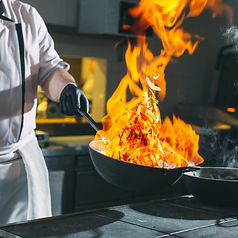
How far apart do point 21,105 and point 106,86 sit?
1.72 metres

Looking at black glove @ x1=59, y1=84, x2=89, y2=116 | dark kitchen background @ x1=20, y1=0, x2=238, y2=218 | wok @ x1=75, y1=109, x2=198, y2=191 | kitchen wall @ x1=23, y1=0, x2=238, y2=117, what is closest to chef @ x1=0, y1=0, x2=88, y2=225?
black glove @ x1=59, y1=84, x2=89, y2=116

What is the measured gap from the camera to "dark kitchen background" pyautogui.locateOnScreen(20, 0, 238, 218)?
260 centimetres

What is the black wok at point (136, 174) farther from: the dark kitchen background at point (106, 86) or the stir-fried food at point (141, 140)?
the dark kitchen background at point (106, 86)

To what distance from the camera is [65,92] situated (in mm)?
1328

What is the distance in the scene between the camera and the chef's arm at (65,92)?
1287 mm

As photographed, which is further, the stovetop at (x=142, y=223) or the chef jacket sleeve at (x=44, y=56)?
the chef jacket sleeve at (x=44, y=56)

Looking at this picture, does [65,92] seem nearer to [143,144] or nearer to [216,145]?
[143,144]

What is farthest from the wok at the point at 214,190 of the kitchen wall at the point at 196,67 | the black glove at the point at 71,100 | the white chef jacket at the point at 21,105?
the kitchen wall at the point at 196,67

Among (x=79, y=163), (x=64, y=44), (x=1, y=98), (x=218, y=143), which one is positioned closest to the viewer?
(x=1, y=98)

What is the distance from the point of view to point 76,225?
0.90 meters

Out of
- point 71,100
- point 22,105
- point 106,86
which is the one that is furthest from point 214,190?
point 106,86

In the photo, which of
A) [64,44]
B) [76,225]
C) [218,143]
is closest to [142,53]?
[64,44]

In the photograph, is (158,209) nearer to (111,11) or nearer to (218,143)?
(111,11)

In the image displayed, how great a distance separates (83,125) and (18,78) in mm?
1654
